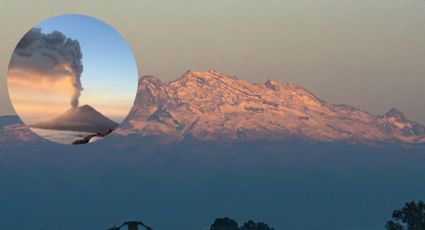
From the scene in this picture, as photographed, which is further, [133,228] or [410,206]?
[410,206]

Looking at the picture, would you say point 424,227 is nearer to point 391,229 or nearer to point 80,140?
point 391,229

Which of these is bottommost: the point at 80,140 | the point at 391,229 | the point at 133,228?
the point at 133,228

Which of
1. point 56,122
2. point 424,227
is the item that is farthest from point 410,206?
point 56,122

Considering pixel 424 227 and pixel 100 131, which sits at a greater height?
pixel 424 227

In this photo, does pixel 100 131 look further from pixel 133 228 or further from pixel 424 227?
pixel 424 227

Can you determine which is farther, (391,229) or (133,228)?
(391,229)

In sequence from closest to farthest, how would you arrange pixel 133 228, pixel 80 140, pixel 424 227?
pixel 133 228, pixel 80 140, pixel 424 227

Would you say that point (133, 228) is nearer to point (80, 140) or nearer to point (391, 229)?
point (80, 140)

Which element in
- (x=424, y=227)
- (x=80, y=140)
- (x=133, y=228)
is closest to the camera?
(x=133, y=228)

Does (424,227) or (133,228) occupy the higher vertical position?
(424,227)
